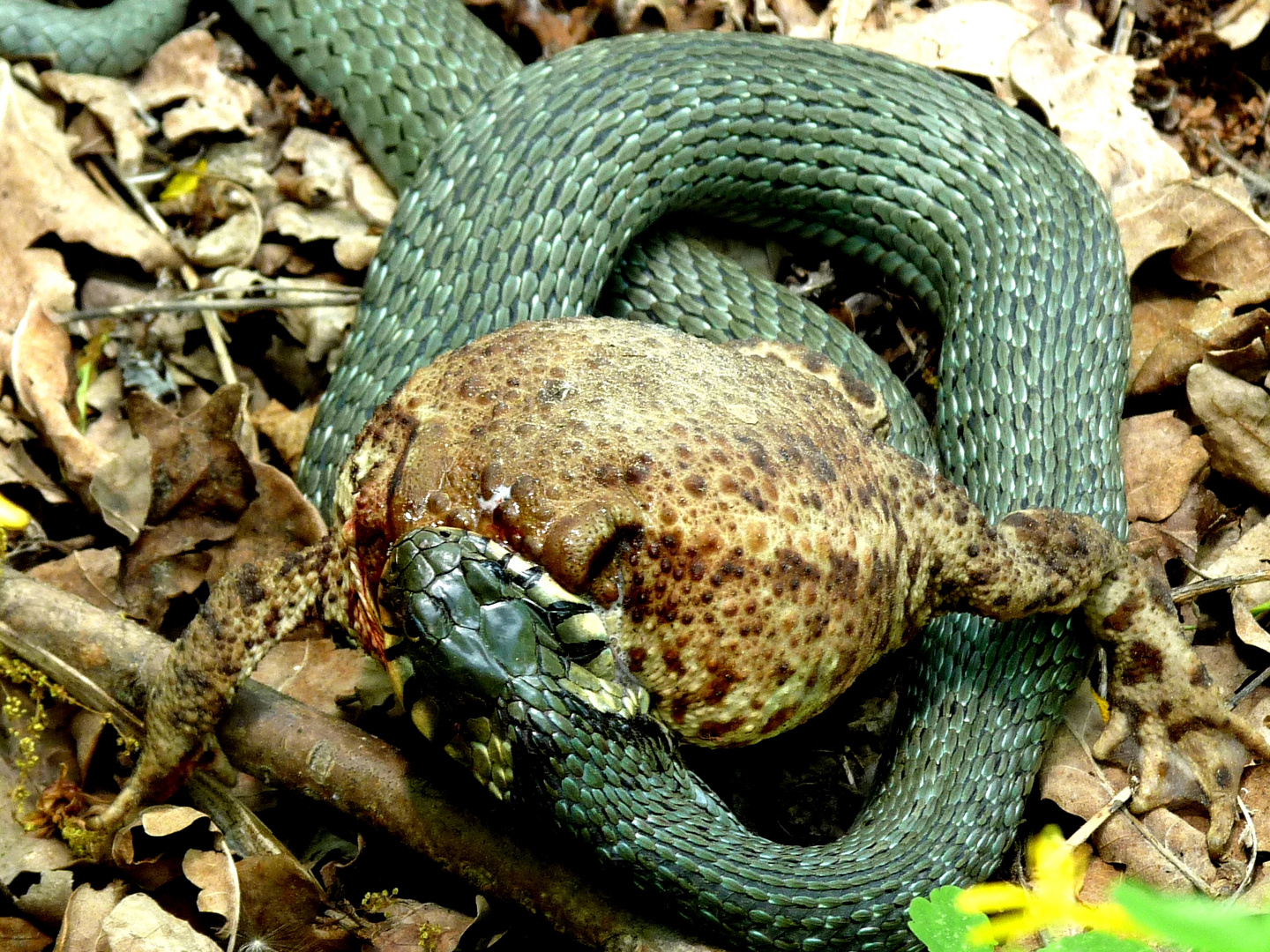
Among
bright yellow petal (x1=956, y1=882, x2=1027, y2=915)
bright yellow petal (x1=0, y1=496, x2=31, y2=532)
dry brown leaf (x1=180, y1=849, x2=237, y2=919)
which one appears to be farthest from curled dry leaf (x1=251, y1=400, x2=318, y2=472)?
bright yellow petal (x1=956, y1=882, x2=1027, y2=915)

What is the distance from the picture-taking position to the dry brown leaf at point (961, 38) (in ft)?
18.8

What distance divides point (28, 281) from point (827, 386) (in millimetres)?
3562

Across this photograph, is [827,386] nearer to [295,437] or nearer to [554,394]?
[554,394]

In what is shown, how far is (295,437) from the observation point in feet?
16.6

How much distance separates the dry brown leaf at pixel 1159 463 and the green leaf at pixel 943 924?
8.11 ft

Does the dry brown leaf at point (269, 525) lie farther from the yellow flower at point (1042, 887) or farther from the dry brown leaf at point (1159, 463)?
the dry brown leaf at point (1159, 463)

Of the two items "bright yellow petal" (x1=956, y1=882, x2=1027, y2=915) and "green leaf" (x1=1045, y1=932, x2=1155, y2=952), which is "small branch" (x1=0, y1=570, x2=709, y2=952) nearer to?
"bright yellow petal" (x1=956, y1=882, x2=1027, y2=915)

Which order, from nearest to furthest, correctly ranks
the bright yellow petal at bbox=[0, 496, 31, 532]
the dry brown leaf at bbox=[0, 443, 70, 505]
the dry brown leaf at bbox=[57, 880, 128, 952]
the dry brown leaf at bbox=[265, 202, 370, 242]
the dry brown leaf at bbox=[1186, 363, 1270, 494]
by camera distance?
1. the dry brown leaf at bbox=[57, 880, 128, 952]
2. the bright yellow petal at bbox=[0, 496, 31, 532]
3. the dry brown leaf at bbox=[1186, 363, 1270, 494]
4. the dry brown leaf at bbox=[0, 443, 70, 505]
5. the dry brown leaf at bbox=[265, 202, 370, 242]

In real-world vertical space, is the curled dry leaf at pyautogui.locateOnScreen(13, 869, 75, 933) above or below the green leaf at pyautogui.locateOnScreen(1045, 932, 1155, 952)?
below

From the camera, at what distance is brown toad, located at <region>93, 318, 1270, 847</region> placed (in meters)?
2.92

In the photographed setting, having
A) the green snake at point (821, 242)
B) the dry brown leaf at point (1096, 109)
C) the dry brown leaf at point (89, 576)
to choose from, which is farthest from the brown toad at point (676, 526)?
the dry brown leaf at point (1096, 109)

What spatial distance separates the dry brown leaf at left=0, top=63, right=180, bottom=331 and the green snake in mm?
530

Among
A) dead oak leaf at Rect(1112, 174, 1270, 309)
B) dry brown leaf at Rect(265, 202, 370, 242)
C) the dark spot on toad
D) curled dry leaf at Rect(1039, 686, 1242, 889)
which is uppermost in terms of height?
dead oak leaf at Rect(1112, 174, 1270, 309)

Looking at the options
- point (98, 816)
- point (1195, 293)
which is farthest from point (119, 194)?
Answer: point (1195, 293)
